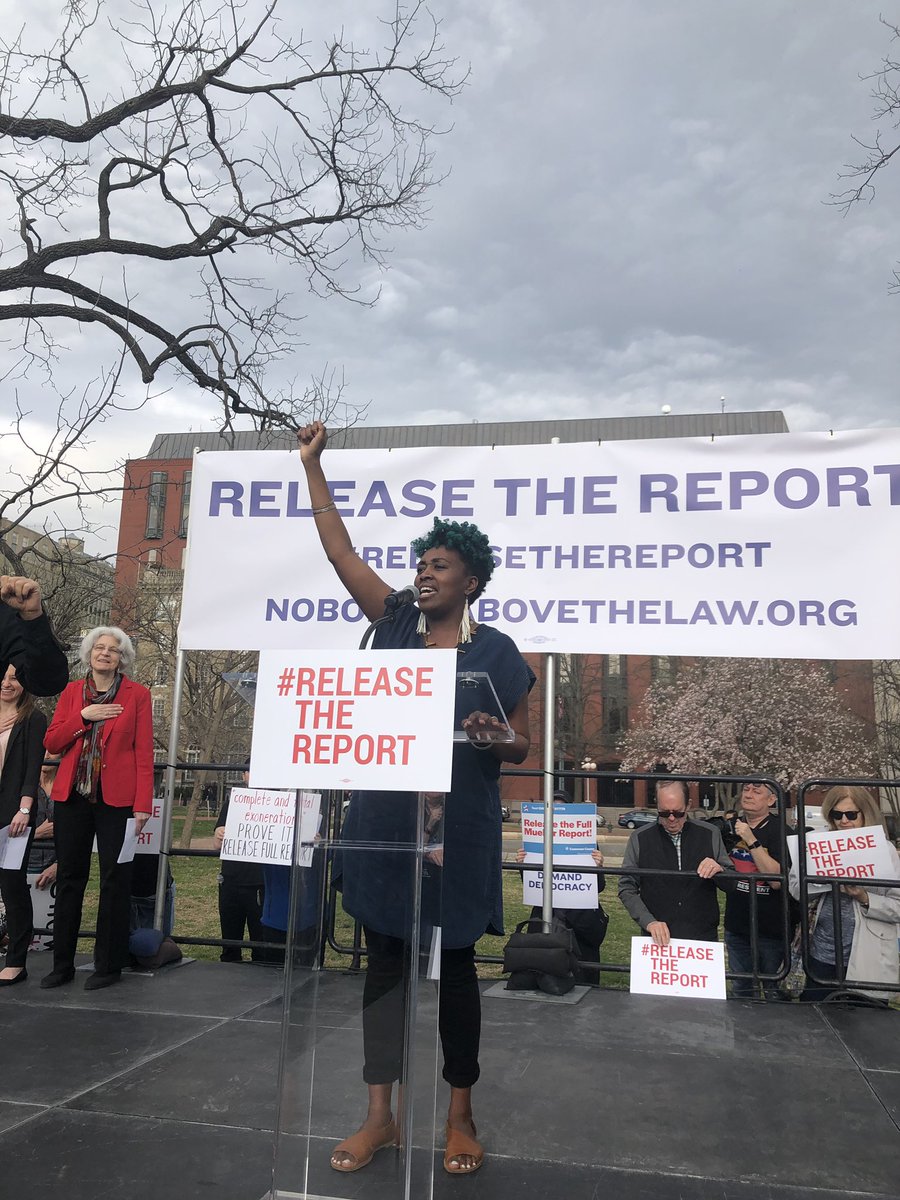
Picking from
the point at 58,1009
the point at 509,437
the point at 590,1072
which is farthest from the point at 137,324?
the point at 509,437

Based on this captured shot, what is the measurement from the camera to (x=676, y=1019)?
4691 millimetres

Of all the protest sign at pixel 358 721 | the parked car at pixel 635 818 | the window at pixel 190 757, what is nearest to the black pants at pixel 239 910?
the protest sign at pixel 358 721

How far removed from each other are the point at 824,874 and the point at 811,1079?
69.9 inches

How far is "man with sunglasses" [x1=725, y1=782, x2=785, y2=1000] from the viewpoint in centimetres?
562

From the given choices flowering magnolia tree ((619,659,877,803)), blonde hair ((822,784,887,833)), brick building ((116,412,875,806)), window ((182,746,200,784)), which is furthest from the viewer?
flowering magnolia tree ((619,659,877,803))

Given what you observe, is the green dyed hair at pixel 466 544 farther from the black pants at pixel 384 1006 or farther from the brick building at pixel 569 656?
the brick building at pixel 569 656

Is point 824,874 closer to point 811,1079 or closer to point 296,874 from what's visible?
point 811,1079

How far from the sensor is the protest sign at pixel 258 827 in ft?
18.9

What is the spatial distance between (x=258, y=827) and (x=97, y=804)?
1071 millimetres

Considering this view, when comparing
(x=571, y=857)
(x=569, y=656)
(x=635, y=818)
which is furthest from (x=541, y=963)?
(x=569, y=656)

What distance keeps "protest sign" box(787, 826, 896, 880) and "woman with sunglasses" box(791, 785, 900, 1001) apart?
6cm

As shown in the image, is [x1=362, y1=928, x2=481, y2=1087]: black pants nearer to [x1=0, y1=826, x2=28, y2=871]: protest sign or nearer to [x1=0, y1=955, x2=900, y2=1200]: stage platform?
[x1=0, y1=955, x2=900, y2=1200]: stage platform

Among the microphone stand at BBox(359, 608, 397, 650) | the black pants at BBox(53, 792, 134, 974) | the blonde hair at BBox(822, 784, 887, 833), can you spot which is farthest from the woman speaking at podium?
the blonde hair at BBox(822, 784, 887, 833)

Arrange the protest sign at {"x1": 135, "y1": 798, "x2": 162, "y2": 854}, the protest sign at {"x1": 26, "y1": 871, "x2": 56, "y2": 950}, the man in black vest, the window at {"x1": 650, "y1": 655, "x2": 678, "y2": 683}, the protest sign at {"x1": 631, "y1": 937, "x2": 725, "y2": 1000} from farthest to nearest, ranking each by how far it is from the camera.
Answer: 1. the window at {"x1": 650, "y1": 655, "x2": 678, "y2": 683}
2. the protest sign at {"x1": 26, "y1": 871, "x2": 56, "y2": 950}
3. the protest sign at {"x1": 135, "y1": 798, "x2": 162, "y2": 854}
4. the man in black vest
5. the protest sign at {"x1": 631, "y1": 937, "x2": 725, "y2": 1000}
